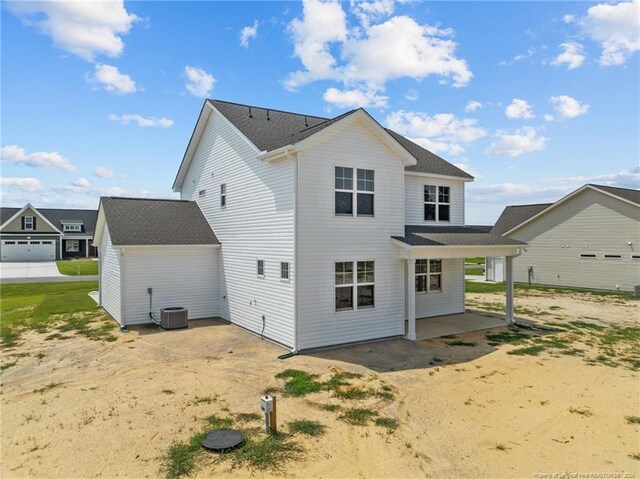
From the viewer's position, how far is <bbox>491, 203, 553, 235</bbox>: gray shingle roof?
104ft

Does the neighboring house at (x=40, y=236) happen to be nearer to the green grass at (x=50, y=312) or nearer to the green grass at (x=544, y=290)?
the green grass at (x=50, y=312)

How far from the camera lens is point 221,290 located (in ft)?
52.4

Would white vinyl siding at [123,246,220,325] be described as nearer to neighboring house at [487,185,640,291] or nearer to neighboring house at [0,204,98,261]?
A: neighboring house at [487,185,640,291]

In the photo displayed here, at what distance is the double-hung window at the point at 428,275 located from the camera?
15.7 metres

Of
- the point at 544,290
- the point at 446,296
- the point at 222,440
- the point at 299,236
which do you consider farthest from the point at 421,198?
the point at 544,290

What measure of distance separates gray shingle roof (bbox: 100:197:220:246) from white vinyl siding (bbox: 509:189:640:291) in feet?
76.0

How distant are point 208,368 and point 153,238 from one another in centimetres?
721

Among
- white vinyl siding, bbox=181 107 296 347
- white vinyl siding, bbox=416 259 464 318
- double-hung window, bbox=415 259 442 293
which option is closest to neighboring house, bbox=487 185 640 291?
white vinyl siding, bbox=416 259 464 318

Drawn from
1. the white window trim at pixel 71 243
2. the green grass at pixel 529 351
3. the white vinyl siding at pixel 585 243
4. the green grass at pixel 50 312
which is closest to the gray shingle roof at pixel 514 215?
the white vinyl siding at pixel 585 243

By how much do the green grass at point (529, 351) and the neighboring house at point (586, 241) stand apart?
12.1m

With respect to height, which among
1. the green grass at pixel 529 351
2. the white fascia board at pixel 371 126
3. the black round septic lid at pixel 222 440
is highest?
the white fascia board at pixel 371 126

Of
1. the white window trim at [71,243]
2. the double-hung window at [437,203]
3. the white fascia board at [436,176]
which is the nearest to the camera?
the white fascia board at [436,176]

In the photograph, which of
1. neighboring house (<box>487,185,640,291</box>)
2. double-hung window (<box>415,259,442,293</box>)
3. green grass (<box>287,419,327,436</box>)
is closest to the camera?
green grass (<box>287,419,327,436</box>)

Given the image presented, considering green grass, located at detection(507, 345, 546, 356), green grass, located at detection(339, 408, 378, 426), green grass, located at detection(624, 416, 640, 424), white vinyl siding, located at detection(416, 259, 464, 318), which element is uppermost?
white vinyl siding, located at detection(416, 259, 464, 318)
